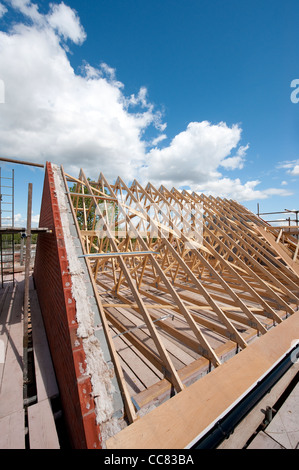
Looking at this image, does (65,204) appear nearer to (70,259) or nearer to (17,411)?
(70,259)

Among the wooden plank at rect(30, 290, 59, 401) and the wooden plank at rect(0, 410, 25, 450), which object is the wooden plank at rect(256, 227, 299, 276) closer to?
the wooden plank at rect(30, 290, 59, 401)

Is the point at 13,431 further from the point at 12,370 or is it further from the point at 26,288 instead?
the point at 26,288

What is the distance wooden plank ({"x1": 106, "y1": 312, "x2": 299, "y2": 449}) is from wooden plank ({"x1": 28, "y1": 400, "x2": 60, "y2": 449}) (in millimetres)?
997

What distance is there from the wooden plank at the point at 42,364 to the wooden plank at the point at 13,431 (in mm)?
280

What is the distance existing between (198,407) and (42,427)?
1.83 metres

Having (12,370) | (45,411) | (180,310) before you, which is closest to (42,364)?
(12,370)

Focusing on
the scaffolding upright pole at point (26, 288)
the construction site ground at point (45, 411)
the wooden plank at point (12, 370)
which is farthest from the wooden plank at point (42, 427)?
the scaffolding upright pole at point (26, 288)

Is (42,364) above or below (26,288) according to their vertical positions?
below

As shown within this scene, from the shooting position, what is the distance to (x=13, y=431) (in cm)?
209

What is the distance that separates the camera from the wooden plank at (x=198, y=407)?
159 centimetres

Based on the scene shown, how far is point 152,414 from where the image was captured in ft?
5.82

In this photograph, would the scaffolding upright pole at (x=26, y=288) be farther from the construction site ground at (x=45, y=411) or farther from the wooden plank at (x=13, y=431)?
the wooden plank at (x=13, y=431)

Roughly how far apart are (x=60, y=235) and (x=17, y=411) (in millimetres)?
2419

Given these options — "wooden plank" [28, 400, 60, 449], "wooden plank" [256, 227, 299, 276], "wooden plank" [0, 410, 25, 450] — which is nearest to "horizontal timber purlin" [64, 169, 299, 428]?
"wooden plank" [256, 227, 299, 276]
